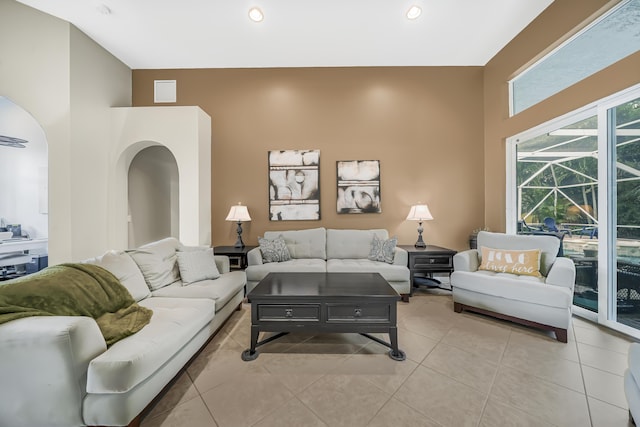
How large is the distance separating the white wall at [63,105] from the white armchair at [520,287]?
15.6 ft

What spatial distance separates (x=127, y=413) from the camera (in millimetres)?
1224

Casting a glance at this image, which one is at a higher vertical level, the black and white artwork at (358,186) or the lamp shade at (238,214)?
the black and white artwork at (358,186)

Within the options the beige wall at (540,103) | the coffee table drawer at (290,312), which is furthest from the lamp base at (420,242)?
the coffee table drawer at (290,312)

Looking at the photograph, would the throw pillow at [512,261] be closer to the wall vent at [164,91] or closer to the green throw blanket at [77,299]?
the green throw blanket at [77,299]

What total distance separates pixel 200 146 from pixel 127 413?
127 inches

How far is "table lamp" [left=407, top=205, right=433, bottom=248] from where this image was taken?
3572 mm

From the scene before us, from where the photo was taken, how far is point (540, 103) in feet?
10.0

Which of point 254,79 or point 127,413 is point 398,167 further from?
point 127,413

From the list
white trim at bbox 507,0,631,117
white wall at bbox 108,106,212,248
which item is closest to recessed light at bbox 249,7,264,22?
white wall at bbox 108,106,212,248

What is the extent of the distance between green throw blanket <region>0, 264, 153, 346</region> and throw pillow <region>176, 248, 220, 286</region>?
66cm

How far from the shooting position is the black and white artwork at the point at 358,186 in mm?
3951

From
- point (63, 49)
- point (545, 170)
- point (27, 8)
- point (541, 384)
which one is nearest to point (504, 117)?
point (545, 170)

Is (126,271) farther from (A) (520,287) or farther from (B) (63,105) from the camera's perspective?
(A) (520,287)

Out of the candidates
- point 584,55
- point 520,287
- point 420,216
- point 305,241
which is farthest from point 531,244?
point 305,241
